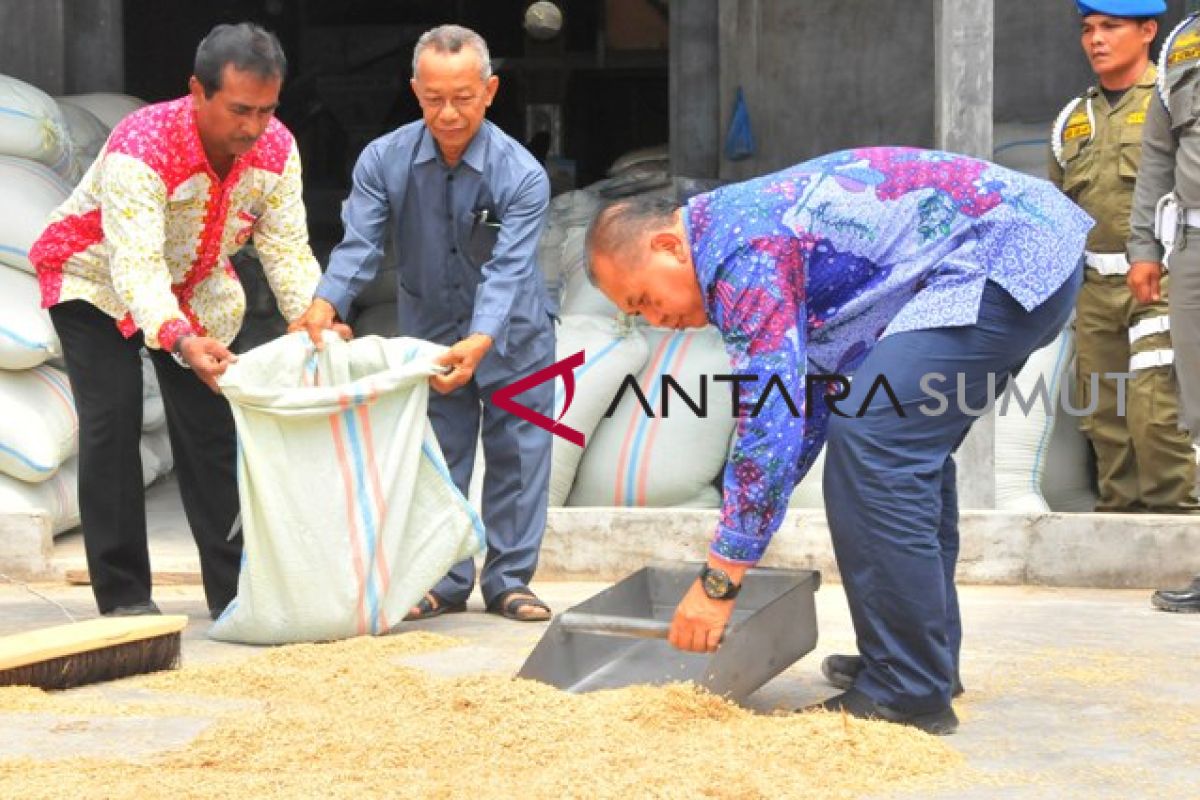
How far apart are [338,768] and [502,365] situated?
182 cm

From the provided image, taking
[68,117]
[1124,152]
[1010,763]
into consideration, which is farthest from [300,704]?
[68,117]

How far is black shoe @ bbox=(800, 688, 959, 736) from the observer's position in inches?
143

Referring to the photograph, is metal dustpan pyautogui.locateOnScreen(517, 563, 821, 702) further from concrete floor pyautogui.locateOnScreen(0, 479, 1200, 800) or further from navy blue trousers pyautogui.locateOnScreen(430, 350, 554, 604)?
navy blue trousers pyautogui.locateOnScreen(430, 350, 554, 604)

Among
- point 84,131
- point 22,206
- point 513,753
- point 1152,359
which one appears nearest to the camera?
point 513,753

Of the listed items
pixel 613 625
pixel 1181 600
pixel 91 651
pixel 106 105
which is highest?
pixel 106 105

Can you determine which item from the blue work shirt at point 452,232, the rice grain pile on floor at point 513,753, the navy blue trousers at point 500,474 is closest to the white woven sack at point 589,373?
the navy blue trousers at point 500,474

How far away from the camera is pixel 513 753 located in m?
3.43

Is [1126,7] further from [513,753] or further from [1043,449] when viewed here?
[513,753]

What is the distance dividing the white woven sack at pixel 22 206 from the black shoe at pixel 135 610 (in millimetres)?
1849

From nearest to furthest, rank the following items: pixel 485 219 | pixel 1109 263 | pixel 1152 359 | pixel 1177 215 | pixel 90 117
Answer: pixel 485 219 < pixel 1177 215 < pixel 1152 359 < pixel 1109 263 < pixel 90 117

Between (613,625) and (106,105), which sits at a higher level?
(106,105)

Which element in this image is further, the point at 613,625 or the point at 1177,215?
the point at 1177,215

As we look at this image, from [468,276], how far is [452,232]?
12cm

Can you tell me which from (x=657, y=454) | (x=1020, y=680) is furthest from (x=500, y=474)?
(x=1020, y=680)
